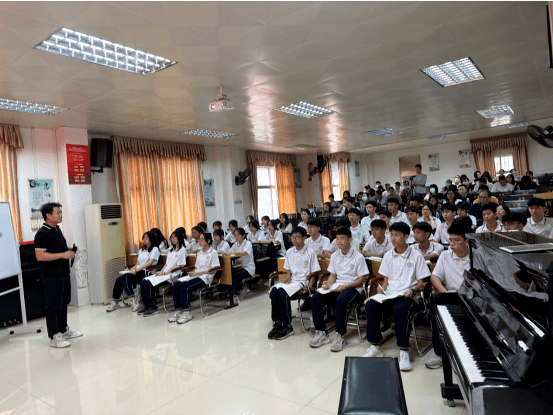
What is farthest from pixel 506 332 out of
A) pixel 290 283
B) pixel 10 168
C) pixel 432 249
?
pixel 10 168

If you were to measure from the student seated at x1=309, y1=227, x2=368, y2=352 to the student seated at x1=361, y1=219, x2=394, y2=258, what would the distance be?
658mm

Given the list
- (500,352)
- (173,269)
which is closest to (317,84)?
(173,269)

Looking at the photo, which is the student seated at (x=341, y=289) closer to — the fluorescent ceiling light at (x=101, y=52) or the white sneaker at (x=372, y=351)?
the white sneaker at (x=372, y=351)

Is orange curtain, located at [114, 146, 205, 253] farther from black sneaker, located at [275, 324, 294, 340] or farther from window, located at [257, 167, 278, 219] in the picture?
black sneaker, located at [275, 324, 294, 340]

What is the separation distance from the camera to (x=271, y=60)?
12.8 feet

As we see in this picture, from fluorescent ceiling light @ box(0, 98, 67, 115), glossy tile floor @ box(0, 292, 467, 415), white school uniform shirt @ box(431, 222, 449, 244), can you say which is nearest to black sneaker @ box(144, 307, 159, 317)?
glossy tile floor @ box(0, 292, 467, 415)

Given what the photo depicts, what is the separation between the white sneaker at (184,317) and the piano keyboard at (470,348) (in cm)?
355

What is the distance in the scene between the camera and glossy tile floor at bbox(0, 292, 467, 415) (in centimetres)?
271

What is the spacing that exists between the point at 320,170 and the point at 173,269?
27.8 ft

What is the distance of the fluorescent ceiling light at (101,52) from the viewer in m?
3.23

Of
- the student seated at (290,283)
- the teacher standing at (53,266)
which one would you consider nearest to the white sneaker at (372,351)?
the student seated at (290,283)

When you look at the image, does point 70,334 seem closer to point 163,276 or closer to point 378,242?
point 163,276

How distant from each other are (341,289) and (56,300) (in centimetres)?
325

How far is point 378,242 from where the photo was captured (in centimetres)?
460
